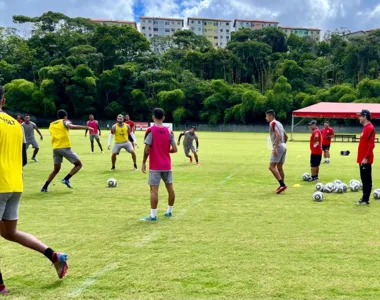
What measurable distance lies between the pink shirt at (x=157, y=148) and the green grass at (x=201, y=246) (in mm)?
1051

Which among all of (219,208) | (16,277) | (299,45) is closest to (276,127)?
(219,208)

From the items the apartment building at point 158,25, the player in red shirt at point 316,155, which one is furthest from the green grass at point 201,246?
the apartment building at point 158,25

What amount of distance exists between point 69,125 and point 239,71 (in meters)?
87.7

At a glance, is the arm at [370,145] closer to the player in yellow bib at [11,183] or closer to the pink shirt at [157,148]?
the pink shirt at [157,148]

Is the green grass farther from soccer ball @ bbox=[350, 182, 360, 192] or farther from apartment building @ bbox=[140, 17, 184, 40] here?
apartment building @ bbox=[140, 17, 184, 40]

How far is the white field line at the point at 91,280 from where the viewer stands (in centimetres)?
429

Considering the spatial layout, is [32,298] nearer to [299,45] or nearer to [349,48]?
[349,48]

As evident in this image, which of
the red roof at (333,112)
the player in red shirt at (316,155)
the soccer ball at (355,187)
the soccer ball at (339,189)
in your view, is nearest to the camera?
the soccer ball at (339,189)

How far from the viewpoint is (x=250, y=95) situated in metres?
71.8

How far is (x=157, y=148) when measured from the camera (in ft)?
24.3

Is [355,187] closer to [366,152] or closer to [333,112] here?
[366,152]

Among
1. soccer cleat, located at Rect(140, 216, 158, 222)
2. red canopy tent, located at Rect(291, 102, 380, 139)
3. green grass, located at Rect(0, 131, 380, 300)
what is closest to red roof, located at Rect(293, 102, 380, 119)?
red canopy tent, located at Rect(291, 102, 380, 139)

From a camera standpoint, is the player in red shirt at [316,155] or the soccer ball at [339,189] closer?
the soccer ball at [339,189]

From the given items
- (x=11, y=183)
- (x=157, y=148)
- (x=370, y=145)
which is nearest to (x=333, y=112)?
(x=370, y=145)
